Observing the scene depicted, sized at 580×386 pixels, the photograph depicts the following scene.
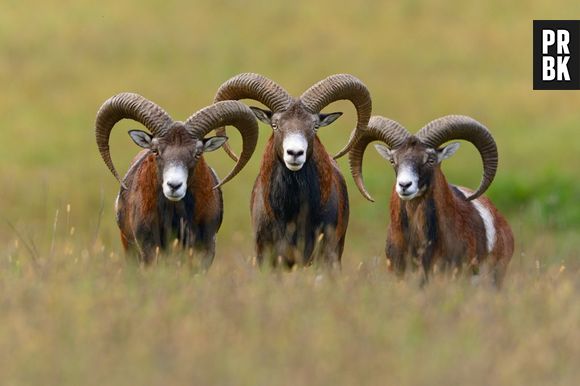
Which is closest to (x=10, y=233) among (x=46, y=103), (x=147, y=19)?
(x=46, y=103)

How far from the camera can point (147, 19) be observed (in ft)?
179

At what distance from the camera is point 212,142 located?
17875mm

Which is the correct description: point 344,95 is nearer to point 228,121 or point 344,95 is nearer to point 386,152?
point 386,152

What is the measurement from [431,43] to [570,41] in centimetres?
1330

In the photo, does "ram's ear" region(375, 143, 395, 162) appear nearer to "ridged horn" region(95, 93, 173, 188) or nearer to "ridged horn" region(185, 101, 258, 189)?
"ridged horn" region(185, 101, 258, 189)

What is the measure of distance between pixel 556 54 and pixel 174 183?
954 inches

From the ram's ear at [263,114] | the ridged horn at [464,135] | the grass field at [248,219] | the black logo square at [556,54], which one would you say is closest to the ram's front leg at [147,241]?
the grass field at [248,219]

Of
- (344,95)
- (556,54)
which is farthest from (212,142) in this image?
(556,54)

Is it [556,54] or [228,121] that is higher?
[556,54]

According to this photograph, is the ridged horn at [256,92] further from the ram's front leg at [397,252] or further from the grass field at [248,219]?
the ram's front leg at [397,252]

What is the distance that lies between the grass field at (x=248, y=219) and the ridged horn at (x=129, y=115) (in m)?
1.30

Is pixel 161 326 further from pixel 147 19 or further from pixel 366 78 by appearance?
pixel 147 19

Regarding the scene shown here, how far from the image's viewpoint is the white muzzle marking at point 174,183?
16.7 metres

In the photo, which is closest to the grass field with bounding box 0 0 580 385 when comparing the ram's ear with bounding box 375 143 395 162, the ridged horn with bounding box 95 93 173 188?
the ram's ear with bounding box 375 143 395 162
